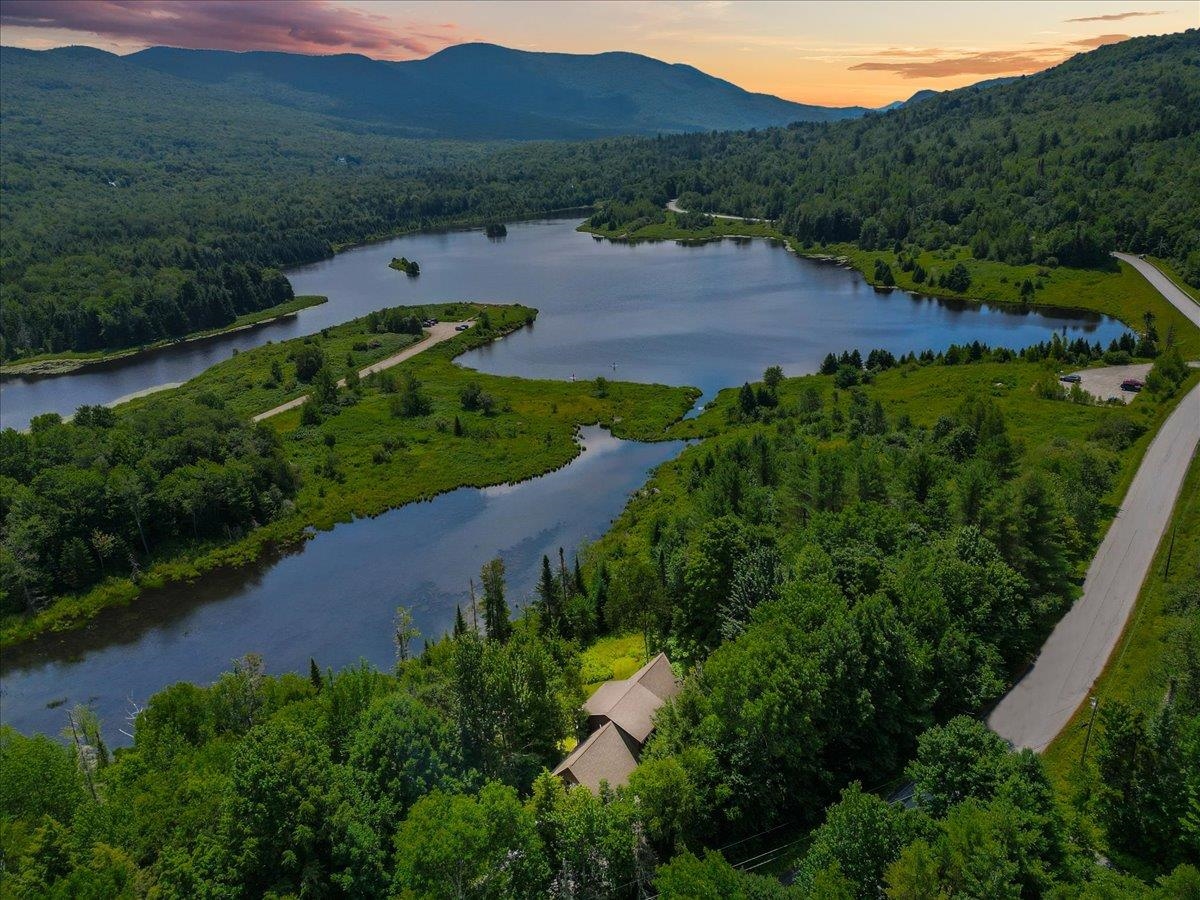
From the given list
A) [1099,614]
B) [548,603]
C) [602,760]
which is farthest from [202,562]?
[1099,614]

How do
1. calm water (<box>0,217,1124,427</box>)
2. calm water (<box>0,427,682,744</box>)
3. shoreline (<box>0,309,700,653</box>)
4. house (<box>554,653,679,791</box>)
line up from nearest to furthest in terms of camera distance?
1. house (<box>554,653,679,791</box>)
2. calm water (<box>0,427,682,744</box>)
3. shoreline (<box>0,309,700,653</box>)
4. calm water (<box>0,217,1124,427</box>)

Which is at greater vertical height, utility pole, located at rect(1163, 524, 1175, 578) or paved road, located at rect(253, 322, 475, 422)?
utility pole, located at rect(1163, 524, 1175, 578)

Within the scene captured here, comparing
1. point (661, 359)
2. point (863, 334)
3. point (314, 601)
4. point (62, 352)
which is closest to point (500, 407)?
point (661, 359)

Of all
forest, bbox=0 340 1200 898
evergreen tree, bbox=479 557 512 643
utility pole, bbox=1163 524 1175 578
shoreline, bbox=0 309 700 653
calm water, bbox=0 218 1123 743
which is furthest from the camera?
shoreline, bbox=0 309 700 653

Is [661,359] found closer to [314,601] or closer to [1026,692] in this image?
[314,601]

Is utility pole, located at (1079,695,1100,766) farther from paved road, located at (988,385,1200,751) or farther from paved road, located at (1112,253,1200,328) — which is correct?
paved road, located at (1112,253,1200,328)

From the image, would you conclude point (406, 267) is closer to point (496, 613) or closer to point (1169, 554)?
point (496, 613)

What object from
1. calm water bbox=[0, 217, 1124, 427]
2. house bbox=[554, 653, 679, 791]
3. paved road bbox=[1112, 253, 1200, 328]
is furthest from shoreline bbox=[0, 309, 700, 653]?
paved road bbox=[1112, 253, 1200, 328]
